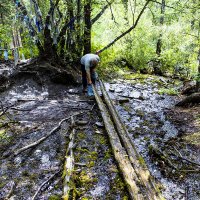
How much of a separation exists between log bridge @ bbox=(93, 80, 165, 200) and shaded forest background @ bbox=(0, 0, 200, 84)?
13.3 ft

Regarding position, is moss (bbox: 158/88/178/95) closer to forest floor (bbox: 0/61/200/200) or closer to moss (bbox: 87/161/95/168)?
forest floor (bbox: 0/61/200/200)

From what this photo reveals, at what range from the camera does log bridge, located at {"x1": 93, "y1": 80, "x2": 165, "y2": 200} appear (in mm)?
3236

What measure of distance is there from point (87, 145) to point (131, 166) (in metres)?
1.29

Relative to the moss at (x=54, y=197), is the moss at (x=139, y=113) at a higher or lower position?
lower

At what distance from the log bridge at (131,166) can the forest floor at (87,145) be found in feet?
0.51

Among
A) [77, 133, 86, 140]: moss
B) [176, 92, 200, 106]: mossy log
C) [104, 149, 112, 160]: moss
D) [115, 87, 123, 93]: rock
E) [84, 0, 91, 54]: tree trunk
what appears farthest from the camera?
[84, 0, 91, 54]: tree trunk

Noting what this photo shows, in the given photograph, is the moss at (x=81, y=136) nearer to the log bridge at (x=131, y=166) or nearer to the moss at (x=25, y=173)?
the log bridge at (x=131, y=166)

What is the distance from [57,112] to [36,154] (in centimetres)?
239

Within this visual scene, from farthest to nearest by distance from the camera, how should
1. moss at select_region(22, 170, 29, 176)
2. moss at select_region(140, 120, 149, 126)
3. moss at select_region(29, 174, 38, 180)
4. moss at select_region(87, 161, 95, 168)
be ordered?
1. moss at select_region(140, 120, 149, 126)
2. moss at select_region(87, 161, 95, 168)
3. moss at select_region(22, 170, 29, 176)
4. moss at select_region(29, 174, 38, 180)

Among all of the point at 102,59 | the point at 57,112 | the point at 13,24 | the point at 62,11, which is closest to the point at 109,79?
the point at 102,59

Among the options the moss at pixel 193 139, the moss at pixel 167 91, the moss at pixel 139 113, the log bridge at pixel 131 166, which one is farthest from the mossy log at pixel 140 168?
the moss at pixel 167 91

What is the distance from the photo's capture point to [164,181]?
3.90m

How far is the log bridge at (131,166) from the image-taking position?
10.6ft

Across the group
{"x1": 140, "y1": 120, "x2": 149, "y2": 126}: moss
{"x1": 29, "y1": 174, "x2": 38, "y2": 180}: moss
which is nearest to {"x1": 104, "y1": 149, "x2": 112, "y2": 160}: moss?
{"x1": 29, "y1": 174, "x2": 38, "y2": 180}: moss
